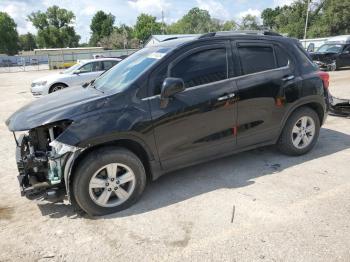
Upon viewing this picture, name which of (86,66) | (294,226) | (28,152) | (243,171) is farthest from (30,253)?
(86,66)

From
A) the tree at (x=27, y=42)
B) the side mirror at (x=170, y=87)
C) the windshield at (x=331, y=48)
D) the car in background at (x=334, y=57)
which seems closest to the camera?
the side mirror at (x=170, y=87)

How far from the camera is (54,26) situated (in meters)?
89.5

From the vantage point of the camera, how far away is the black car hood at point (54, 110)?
142 inches

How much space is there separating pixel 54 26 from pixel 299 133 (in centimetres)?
9492

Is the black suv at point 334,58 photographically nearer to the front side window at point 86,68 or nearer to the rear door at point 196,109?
Result: the front side window at point 86,68

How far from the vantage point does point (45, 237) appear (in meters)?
3.46

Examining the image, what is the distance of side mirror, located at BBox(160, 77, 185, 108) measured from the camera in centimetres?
382


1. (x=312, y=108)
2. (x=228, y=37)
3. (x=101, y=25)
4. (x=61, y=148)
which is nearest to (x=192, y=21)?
(x=101, y=25)

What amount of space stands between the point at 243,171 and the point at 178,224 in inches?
63.9

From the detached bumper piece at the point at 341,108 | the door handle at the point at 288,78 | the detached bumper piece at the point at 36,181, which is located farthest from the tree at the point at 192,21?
the detached bumper piece at the point at 36,181

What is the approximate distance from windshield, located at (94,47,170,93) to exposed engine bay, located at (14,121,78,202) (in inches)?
34.8

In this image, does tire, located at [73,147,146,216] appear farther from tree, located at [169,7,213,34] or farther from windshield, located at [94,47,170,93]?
tree, located at [169,7,213,34]

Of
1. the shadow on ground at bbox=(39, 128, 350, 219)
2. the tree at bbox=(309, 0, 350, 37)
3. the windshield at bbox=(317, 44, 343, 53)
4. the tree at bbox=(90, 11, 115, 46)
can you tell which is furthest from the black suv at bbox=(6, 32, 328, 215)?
the tree at bbox=(90, 11, 115, 46)

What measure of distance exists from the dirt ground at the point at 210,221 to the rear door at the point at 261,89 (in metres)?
0.55
